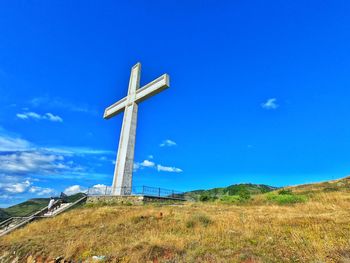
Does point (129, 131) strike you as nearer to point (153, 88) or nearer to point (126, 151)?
point (126, 151)

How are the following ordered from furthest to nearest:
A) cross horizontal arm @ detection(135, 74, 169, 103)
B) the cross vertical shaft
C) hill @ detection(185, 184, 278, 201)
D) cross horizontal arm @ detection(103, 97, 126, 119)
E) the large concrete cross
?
1. cross horizontal arm @ detection(103, 97, 126, 119)
2. hill @ detection(185, 184, 278, 201)
3. the cross vertical shaft
4. the large concrete cross
5. cross horizontal arm @ detection(135, 74, 169, 103)

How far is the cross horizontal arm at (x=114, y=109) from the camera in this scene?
2434 centimetres

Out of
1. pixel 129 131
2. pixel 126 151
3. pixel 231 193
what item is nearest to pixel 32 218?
pixel 126 151

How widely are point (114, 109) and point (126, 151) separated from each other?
6.04 meters

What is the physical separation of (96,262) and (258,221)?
214 inches

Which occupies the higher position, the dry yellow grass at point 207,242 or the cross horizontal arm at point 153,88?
the cross horizontal arm at point 153,88

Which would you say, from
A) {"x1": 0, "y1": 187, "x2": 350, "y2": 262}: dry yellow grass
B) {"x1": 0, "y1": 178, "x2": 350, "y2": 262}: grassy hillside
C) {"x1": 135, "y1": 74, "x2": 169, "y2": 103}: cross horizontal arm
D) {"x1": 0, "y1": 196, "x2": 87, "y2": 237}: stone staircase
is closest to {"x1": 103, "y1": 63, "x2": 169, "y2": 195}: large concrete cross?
{"x1": 135, "y1": 74, "x2": 169, "y2": 103}: cross horizontal arm

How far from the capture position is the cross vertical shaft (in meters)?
20.6

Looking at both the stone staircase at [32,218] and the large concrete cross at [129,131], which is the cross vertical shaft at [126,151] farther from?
the stone staircase at [32,218]

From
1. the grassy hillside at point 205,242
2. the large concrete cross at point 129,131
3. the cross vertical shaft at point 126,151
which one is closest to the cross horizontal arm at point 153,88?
the large concrete cross at point 129,131

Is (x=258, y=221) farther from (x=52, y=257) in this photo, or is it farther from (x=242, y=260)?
(x=52, y=257)

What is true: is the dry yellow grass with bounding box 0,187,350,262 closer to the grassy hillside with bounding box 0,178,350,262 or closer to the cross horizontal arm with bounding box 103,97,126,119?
the grassy hillside with bounding box 0,178,350,262

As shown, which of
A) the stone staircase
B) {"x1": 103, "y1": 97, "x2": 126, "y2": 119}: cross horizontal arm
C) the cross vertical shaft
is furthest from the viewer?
{"x1": 103, "y1": 97, "x2": 126, "y2": 119}: cross horizontal arm

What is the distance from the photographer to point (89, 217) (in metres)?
13.1
